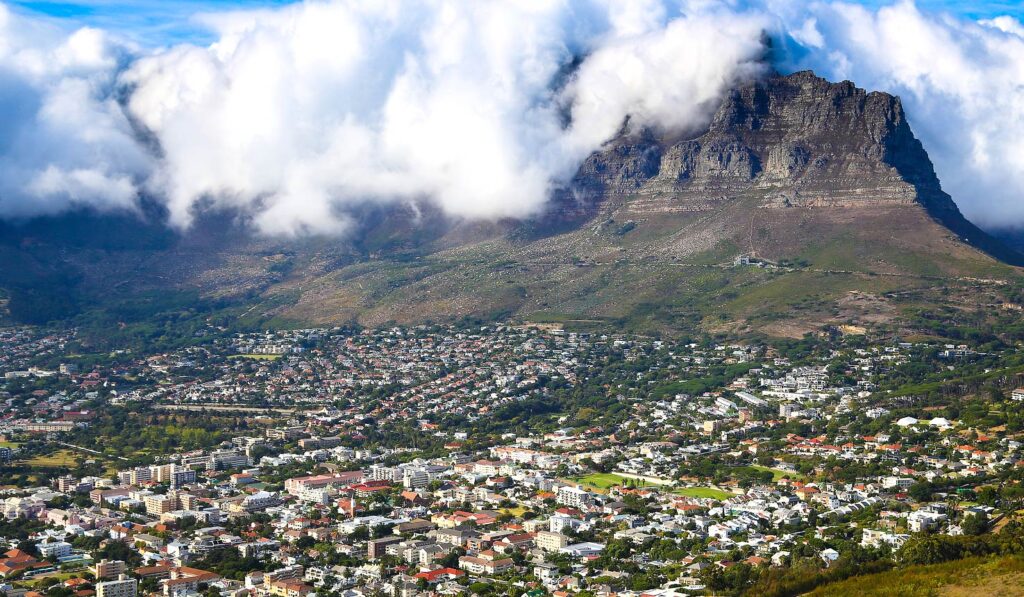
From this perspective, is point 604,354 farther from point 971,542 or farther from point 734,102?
point 971,542

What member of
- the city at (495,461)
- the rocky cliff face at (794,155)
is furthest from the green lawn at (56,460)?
the rocky cliff face at (794,155)

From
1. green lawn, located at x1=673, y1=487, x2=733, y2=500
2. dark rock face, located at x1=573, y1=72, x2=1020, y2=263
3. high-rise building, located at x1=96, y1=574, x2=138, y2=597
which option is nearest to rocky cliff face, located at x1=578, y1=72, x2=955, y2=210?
dark rock face, located at x1=573, y1=72, x2=1020, y2=263

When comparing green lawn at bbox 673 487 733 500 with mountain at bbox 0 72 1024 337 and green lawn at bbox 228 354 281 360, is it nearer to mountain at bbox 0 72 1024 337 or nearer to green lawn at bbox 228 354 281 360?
mountain at bbox 0 72 1024 337

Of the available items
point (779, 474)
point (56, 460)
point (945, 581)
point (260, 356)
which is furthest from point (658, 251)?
point (945, 581)

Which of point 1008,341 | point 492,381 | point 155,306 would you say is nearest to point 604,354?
point 492,381

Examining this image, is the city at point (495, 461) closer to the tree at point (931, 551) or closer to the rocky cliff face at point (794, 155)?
the tree at point (931, 551)
